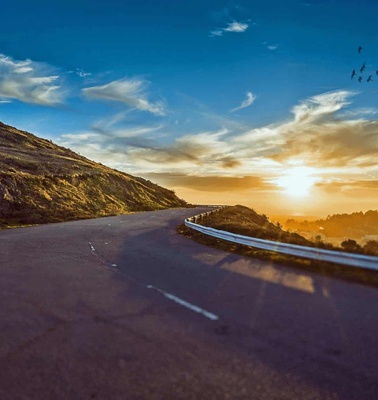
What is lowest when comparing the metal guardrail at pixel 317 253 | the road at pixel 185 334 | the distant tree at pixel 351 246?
the road at pixel 185 334

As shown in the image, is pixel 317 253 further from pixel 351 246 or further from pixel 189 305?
pixel 189 305

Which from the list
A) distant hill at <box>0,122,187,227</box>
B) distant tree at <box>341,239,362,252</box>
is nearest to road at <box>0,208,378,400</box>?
distant tree at <box>341,239,362,252</box>

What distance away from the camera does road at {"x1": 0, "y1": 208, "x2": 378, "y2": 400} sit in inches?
150

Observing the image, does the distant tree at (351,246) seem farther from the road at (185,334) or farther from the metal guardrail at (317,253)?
the road at (185,334)

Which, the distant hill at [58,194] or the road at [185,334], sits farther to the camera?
the distant hill at [58,194]

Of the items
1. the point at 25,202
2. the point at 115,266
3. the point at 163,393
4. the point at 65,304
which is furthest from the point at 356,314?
the point at 25,202

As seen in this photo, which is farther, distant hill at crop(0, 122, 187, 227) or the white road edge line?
distant hill at crop(0, 122, 187, 227)

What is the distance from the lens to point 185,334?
17.1 ft

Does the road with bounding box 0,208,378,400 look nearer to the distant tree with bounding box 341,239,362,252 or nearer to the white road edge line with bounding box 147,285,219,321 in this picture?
the white road edge line with bounding box 147,285,219,321

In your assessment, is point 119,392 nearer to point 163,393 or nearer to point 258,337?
point 163,393

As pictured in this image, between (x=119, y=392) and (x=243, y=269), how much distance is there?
22.3 ft

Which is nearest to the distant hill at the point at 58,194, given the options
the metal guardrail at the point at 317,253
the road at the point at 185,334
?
the metal guardrail at the point at 317,253

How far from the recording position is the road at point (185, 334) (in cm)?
380

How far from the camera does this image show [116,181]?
202 ft
